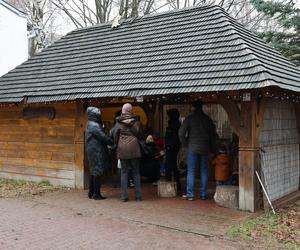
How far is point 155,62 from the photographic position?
10.0 metres

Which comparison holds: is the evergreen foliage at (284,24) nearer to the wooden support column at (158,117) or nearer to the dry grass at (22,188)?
the wooden support column at (158,117)

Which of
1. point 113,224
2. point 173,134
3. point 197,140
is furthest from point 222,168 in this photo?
point 113,224

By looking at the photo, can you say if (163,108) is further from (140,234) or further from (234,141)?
(140,234)

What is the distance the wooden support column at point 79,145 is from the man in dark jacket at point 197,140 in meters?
2.80

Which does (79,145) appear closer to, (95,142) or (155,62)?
(95,142)

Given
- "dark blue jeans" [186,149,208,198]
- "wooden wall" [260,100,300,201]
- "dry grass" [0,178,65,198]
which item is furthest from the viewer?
"dry grass" [0,178,65,198]

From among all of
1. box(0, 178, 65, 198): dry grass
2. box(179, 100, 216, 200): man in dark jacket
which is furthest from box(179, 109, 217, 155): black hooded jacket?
box(0, 178, 65, 198): dry grass

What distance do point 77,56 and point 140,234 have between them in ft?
23.1

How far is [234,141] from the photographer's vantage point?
11.4m

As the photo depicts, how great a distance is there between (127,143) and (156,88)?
4.16 feet

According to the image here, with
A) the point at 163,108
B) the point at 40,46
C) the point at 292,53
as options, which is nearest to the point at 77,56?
the point at 163,108

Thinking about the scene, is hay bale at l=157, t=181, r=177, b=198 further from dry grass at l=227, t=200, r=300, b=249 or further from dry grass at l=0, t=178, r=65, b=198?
dry grass at l=0, t=178, r=65, b=198

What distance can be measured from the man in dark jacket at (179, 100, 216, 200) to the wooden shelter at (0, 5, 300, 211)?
0.60 meters

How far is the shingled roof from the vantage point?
847cm
